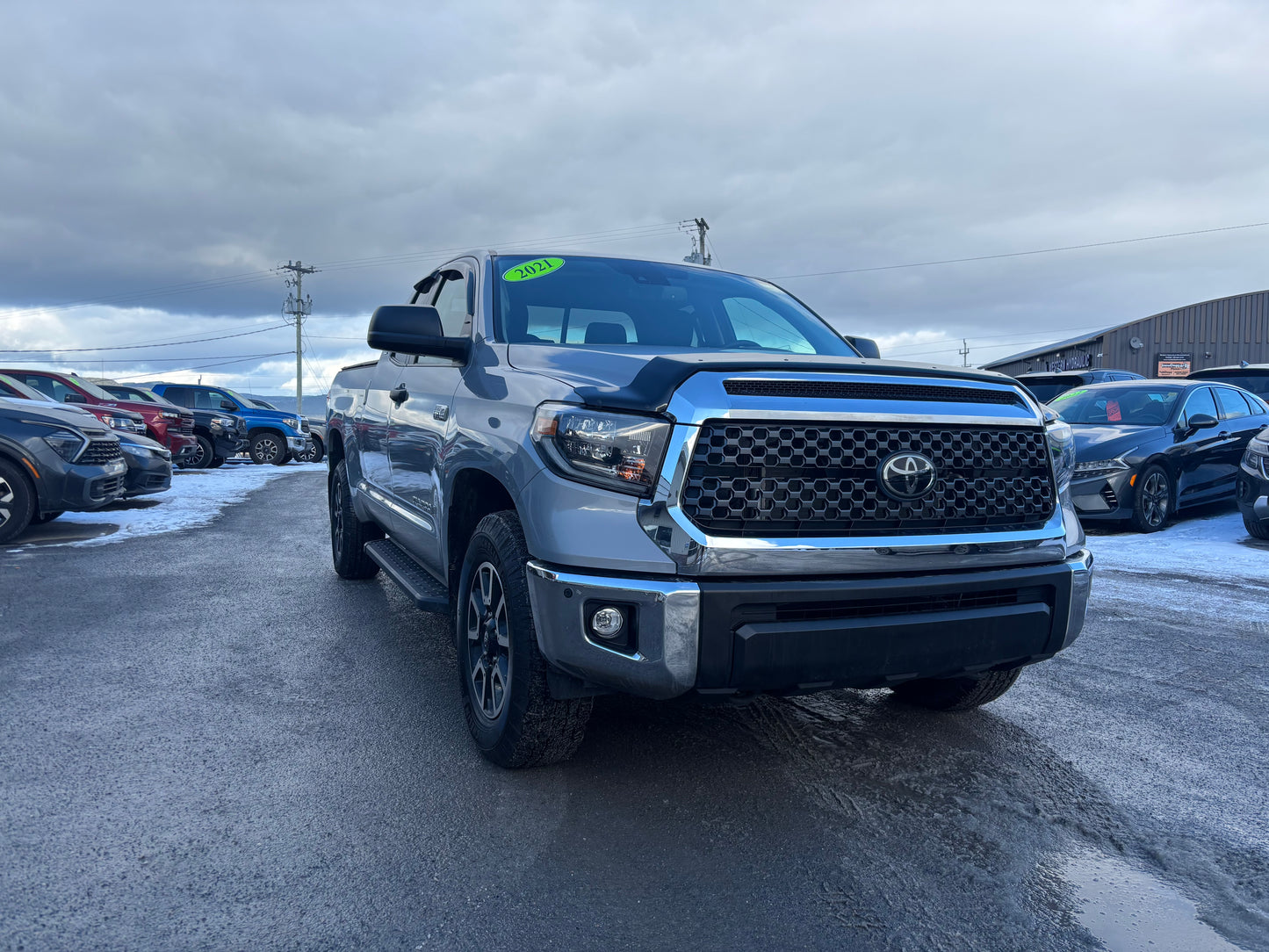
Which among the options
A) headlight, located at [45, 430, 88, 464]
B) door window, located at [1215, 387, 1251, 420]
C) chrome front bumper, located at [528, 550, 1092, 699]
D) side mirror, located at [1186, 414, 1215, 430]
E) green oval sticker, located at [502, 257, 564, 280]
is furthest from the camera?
door window, located at [1215, 387, 1251, 420]

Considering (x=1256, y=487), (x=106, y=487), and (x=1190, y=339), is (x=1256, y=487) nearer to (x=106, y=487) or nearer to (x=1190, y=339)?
(x=106, y=487)

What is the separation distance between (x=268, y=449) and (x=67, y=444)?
1506 cm

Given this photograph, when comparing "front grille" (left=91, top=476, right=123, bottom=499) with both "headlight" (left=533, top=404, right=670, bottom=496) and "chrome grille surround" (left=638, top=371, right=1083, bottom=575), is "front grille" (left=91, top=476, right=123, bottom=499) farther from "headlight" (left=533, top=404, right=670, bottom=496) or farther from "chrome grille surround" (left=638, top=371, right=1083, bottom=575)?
"chrome grille surround" (left=638, top=371, right=1083, bottom=575)

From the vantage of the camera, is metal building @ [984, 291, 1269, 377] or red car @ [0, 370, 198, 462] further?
metal building @ [984, 291, 1269, 377]

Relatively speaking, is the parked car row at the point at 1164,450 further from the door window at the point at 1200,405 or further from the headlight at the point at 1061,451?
the headlight at the point at 1061,451

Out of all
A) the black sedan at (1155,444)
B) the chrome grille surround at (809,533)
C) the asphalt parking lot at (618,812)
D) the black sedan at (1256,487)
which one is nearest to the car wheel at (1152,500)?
the black sedan at (1155,444)

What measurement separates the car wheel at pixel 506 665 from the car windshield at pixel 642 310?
1004 mm

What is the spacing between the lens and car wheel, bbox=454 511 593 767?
9.50 ft

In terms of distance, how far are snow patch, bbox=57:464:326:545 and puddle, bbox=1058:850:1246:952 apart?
829 centimetres

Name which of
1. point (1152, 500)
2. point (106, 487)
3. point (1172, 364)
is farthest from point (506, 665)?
point (1172, 364)

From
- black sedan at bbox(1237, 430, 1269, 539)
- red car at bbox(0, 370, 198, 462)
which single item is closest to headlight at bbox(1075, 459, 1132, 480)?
black sedan at bbox(1237, 430, 1269, 539)

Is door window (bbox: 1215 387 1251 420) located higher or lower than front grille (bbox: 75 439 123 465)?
higher

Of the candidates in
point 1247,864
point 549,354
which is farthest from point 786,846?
point 549,354

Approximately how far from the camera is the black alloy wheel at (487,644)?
314 cm
